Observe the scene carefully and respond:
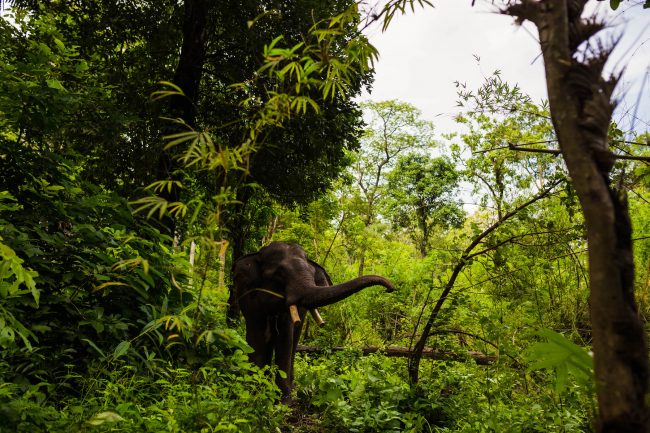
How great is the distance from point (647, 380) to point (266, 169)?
8.38 metres

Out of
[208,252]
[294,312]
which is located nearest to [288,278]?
[294,312]

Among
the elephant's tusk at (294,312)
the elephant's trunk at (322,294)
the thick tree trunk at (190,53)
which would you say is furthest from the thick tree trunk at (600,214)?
the thick tree trunk at (190,53)

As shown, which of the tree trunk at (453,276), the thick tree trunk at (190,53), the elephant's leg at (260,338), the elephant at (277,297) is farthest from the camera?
the thick tree trunk at (190,53)

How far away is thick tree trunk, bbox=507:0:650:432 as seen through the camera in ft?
3.59

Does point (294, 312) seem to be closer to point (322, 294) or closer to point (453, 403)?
point (322, 294)

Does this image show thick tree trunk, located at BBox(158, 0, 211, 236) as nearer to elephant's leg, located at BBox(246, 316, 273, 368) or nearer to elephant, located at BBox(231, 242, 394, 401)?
elephant, located at BBox(231, 242, 394, 401)

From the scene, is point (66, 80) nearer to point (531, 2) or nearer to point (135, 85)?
point (135, 85)

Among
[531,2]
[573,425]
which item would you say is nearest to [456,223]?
[573,425]

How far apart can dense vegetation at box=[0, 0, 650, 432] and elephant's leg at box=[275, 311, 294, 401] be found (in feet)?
1.16

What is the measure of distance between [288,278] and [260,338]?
3.49 feet

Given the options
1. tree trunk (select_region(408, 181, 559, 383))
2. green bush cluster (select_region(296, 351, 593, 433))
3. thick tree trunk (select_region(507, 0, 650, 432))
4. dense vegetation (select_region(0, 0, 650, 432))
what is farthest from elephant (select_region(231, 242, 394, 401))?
thick tree trunk (select_region(507, 0, 650, 432))

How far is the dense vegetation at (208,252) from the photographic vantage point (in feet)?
7.59

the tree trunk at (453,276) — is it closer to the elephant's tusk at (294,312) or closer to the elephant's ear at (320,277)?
the elephant's tusk at (294,312)

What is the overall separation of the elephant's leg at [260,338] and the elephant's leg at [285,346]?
9.5 inches
